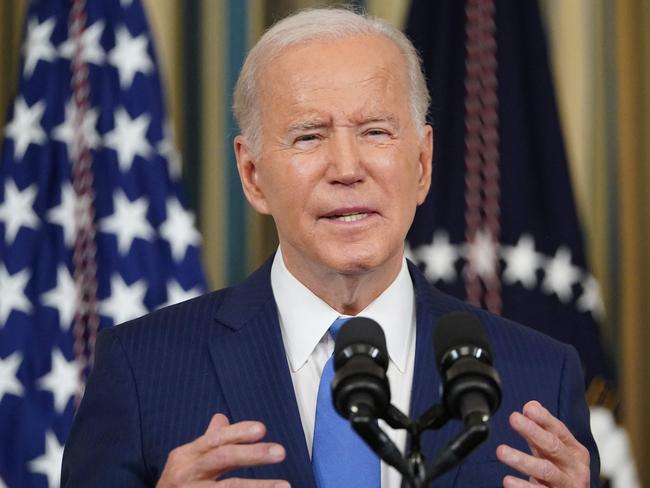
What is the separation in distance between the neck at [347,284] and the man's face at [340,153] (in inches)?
0.4

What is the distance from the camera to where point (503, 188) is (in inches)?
132

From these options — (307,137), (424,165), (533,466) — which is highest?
(307,137)

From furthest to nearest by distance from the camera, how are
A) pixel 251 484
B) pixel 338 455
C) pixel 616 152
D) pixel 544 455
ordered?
pixel 616 152 < pixel 338 455 < pixel 544 455 < pixel 251 484

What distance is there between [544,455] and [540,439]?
0.06 m

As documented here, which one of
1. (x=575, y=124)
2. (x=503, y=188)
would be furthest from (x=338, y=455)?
(x=575, y=124)

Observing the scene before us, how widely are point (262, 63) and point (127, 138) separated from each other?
46.2 inches

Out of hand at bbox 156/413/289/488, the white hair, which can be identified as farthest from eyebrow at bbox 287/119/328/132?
hand at bbox 156/413/289/488

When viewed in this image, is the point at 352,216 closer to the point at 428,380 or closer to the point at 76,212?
the point at 428,380

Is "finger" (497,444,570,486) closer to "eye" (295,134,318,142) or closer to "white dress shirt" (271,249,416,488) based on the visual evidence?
"white dress shirt" (271,249,416,488)

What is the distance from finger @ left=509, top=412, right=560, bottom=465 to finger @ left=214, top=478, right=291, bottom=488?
0.36 metres

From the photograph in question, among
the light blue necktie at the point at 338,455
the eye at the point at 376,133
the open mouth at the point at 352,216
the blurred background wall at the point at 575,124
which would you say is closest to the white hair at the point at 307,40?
the eye at the point at 376,133

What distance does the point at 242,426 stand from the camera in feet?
5.32

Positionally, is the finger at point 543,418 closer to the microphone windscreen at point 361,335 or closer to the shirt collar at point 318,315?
the microphone windscreen at point 361,335

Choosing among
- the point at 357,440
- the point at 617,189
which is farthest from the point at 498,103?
the point at 357,440
